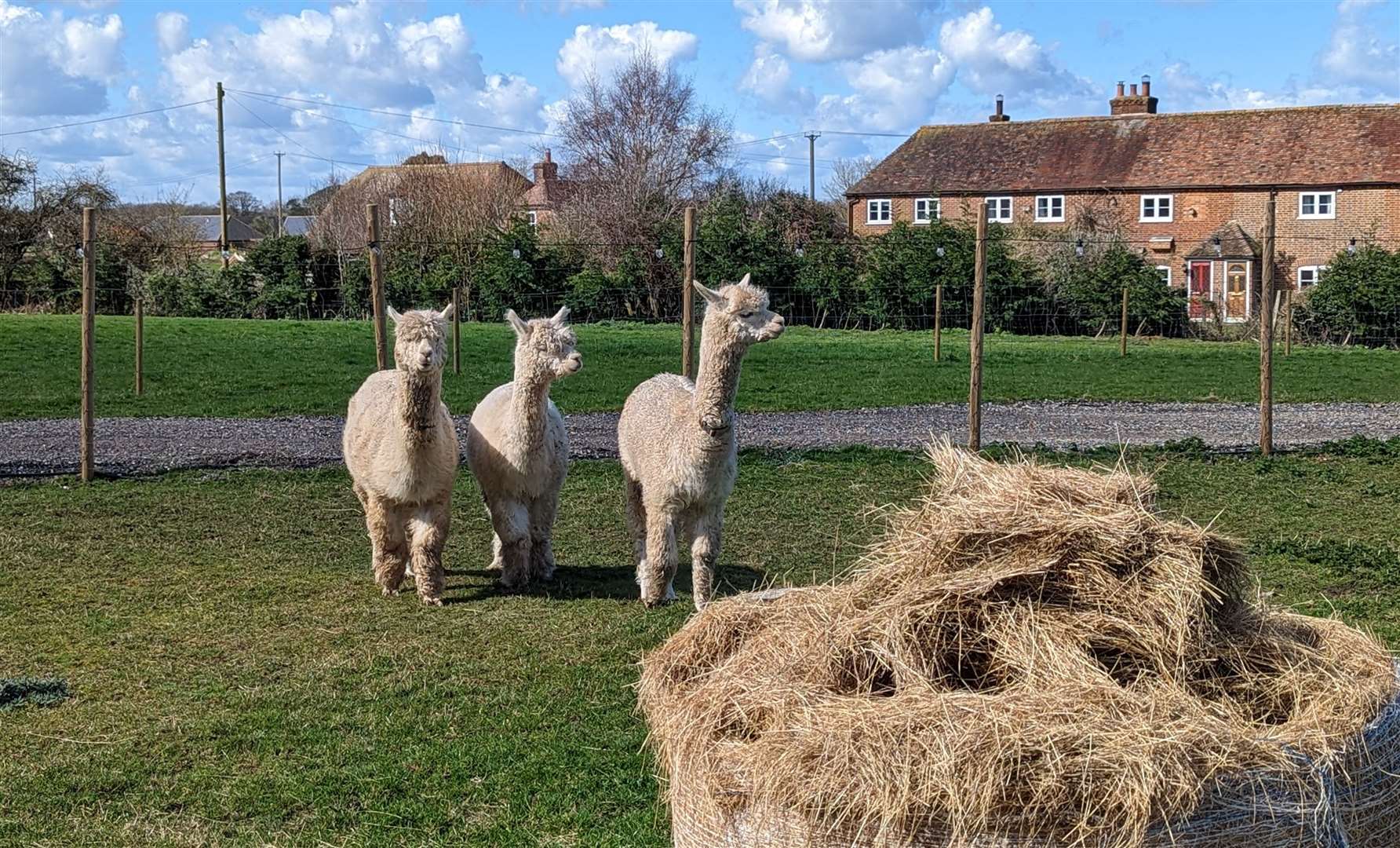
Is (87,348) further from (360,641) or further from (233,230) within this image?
(233,230)

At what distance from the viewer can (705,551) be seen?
8078mm

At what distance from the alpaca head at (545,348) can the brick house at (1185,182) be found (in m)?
31.0

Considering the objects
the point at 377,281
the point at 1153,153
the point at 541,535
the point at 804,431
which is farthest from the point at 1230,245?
the point at 541,535

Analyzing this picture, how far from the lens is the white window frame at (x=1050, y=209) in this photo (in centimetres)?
4638

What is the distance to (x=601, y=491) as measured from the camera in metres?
12.2

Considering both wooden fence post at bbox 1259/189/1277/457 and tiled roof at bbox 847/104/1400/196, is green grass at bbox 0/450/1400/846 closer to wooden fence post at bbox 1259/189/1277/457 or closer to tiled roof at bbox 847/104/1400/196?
wooden fence post at bbox 1259/189/1277/457

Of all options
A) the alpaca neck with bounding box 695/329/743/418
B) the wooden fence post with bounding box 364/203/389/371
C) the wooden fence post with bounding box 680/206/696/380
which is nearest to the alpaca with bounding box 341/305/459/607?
the alpaca neck with bounding box 695/329/743/418

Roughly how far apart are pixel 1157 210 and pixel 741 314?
4142cm

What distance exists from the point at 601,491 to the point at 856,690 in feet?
28.4

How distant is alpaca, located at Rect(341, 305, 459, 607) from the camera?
8.15 meters

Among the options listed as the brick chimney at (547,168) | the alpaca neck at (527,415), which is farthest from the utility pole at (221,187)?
the alpaca neck at (527,415)

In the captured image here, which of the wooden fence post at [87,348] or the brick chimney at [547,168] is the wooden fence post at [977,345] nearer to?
the wooden fence post at [87,348]

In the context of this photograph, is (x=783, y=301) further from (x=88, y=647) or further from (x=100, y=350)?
(x=88, y=647)

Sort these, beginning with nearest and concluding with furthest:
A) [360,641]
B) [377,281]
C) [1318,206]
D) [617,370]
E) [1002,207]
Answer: [360,641], [377,281], [617,370], [1318,206], [1002,207]
